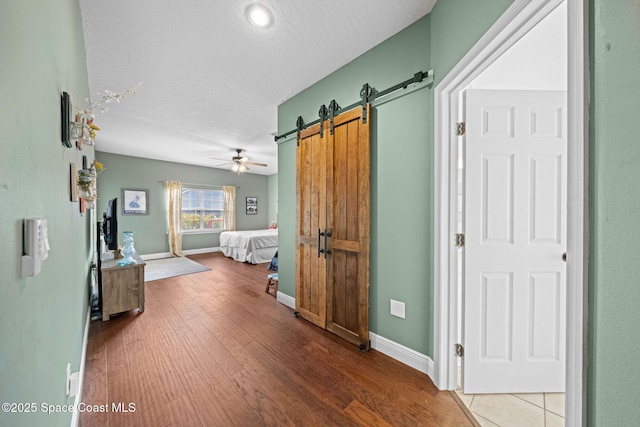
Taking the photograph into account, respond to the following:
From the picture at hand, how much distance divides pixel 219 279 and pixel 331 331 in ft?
9.02

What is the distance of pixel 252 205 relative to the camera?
8227 mm

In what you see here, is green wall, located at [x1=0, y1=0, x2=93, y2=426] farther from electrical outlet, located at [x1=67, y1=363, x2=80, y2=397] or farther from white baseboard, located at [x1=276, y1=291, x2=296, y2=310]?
white baseboard, located at [x1=276, y1=291, x2=296, y2=310]

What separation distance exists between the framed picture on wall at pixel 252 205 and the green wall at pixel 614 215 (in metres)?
8.09

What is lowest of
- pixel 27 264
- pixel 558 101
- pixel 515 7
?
pixel 27 264

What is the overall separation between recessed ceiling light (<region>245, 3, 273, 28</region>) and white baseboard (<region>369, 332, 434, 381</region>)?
2.65 meters

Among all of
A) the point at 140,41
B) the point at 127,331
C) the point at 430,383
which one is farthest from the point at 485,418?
the point at 140,41

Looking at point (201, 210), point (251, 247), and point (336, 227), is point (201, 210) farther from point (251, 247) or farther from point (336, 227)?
point (336, 227)

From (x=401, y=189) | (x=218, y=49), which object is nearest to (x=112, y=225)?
(x=218, y=49)

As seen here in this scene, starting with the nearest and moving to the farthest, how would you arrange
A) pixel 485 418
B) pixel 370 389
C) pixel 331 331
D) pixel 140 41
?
pixel 485 418, pixel 370 389, pixel 140 41, pixel 331 331

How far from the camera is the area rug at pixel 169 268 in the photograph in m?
4.59

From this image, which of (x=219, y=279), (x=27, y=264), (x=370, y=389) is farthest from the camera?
(x=219, y=279)

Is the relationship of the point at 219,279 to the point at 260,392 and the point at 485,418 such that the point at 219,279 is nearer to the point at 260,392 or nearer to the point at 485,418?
the point at 260,392

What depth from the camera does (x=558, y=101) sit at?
1542 mm

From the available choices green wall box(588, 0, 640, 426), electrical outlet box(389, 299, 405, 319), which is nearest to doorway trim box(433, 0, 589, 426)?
green wall box(588, 0, 640, 426)
